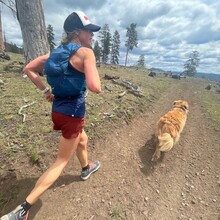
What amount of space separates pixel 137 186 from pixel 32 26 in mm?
7012

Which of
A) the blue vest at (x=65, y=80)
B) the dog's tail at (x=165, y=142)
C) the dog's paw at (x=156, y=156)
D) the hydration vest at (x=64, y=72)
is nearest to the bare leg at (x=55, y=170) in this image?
the blue vest at (x=65, y=80)

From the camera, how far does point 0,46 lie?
49.5 feet

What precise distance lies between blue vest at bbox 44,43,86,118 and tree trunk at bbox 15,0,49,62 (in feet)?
18.9

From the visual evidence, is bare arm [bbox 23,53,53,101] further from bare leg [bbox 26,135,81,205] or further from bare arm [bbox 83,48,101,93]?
bare leg [bbox 26,135,81,205]

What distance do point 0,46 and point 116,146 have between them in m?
14.6

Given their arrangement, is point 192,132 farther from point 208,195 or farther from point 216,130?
point 208,195

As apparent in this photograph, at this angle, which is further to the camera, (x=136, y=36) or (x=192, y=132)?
(x=136, y=36)

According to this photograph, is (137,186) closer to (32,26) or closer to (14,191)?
(14,191)

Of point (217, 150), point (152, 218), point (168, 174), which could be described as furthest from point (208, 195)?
point (217, 150)

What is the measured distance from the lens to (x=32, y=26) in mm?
7379

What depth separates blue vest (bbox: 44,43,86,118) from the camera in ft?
8.29

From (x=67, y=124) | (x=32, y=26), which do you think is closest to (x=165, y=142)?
(x=67, y=124)

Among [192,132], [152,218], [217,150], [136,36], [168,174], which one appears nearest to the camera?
[152,218]

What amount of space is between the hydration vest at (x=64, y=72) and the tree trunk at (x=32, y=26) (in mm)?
5792
